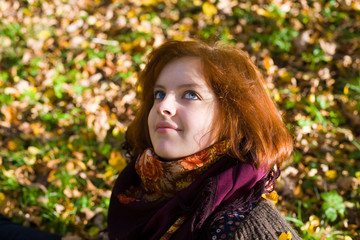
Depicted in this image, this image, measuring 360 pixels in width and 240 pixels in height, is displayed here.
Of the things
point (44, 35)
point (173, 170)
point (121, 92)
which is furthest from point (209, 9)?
point (173, 170)

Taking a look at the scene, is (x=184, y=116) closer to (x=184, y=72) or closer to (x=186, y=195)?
(x=184, y=72)

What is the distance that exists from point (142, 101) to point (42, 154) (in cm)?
141

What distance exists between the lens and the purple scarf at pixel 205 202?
143 cm

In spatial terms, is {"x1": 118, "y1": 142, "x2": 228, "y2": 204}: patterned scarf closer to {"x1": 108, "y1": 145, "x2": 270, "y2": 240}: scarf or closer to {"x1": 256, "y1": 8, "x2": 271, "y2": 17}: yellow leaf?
{"x1": 108, "y1": 145, "x2": 270, "y2": 240}: scarf

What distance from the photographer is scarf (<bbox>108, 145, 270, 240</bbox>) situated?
145 cm

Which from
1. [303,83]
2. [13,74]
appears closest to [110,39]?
→ [13,74]

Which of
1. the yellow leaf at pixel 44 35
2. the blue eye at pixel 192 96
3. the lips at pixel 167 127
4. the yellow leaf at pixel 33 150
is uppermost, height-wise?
the blue eye at pixel 192 96

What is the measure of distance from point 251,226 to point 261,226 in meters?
0.05

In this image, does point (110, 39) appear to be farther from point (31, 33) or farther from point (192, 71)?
point (192, 71)

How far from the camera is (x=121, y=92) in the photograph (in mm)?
3586

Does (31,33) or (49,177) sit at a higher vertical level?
(31,33)

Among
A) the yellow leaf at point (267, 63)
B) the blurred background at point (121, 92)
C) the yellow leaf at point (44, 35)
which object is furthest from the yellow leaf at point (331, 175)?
the yellow leaf at point (44, 35)

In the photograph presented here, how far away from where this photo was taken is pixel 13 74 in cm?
376

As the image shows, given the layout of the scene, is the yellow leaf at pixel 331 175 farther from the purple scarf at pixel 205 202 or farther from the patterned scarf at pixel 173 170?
Result: the patterned scarf at pixel 173 170
